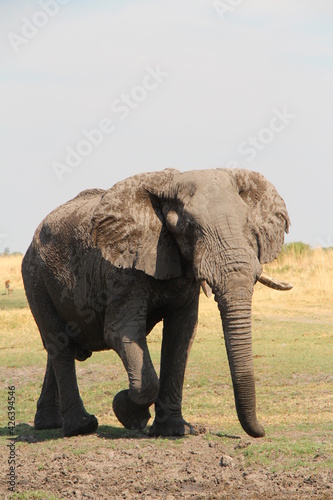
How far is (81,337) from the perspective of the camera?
31.7 ft

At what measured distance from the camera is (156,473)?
7.64m

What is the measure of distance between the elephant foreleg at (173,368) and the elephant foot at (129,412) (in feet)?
0.44

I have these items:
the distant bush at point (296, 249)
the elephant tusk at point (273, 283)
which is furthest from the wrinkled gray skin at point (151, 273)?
the distant bush at point (296, 249)

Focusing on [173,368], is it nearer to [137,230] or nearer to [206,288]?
[206,288]

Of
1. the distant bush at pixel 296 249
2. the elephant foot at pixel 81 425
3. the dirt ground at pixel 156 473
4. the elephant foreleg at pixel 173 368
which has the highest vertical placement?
the distant bush at pixel 296 249

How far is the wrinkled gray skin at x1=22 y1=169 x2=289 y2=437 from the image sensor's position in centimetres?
754

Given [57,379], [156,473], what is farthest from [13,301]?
[156,473]

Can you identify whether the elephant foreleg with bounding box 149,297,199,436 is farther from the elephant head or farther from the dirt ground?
the elephant head

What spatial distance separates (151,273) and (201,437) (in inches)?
64.1

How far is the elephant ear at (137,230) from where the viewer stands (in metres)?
8.34

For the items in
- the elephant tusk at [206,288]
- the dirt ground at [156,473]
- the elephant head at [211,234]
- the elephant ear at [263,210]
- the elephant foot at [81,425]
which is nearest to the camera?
the dirt ground at [156,473]

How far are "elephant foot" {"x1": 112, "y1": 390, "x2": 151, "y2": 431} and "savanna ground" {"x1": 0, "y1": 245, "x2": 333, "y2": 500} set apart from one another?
11 cm

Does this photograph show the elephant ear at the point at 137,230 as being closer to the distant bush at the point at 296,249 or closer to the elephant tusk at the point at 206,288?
the elephant tusk at the point at 206,288

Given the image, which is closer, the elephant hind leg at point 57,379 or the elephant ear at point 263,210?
the elephant ear at point 263,210
